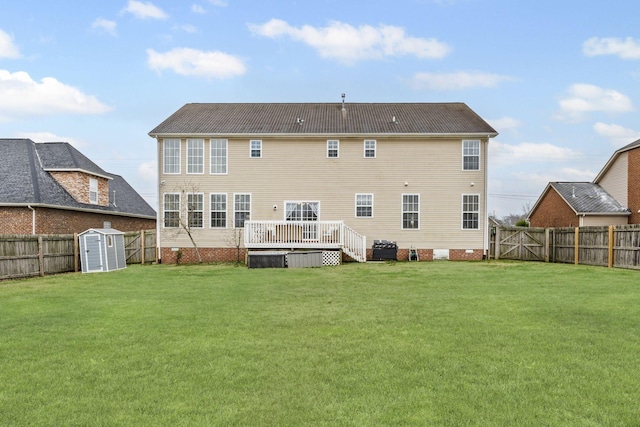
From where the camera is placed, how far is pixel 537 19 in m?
17.1

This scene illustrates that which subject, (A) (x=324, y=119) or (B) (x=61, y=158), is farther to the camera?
(B) (x=61, y=158)

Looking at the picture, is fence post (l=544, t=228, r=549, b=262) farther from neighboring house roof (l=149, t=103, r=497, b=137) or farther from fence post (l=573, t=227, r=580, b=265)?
neighboring house roof (l=149, t=103, r=497, b=137)

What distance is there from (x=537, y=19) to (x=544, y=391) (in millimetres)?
16484

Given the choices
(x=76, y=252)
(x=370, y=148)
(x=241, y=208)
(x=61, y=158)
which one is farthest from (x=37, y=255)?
(x=370, y=148)

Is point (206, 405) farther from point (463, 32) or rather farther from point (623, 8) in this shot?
point (623, 8)

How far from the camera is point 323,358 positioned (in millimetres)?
5895

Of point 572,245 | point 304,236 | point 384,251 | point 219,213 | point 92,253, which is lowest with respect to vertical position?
point 384,251

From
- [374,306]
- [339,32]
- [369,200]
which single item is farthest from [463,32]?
[374,306]

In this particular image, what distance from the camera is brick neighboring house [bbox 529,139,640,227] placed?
87.1ft

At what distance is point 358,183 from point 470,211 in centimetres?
574

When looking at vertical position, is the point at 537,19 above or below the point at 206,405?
above

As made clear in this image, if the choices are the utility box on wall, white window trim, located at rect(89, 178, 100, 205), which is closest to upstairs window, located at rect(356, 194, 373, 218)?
the utility box on wall

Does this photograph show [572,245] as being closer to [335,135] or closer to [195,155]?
[335,135]

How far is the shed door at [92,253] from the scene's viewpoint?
18.8 meters
